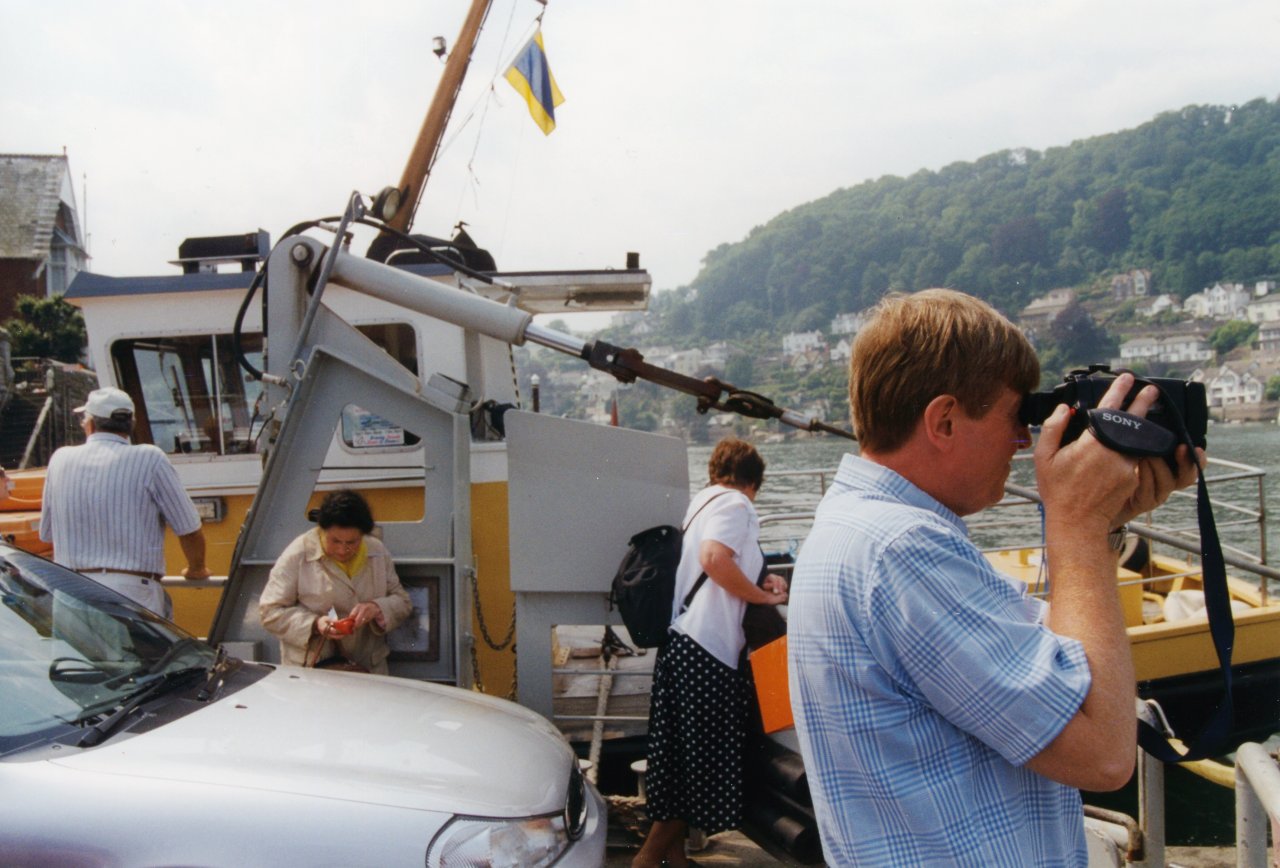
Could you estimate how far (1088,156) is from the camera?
74.2ft

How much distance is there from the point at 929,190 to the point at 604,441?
658 inches

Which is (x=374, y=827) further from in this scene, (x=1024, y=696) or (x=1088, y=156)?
(x=1088, y=156)

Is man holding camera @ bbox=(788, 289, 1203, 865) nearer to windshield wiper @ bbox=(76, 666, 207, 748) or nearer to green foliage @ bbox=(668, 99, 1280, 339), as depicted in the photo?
windshield wiper @ bbox=(76, 666, 207, 748)

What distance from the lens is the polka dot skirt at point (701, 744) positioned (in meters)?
3.93

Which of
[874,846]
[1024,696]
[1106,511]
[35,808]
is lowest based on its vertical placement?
[35,808]

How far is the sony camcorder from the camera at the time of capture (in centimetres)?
128

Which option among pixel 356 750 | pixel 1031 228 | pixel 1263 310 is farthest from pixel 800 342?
pixel 356 750

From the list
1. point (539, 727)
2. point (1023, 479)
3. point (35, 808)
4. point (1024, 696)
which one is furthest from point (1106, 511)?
point (1023, 479)

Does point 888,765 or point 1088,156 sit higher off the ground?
point 1088,156

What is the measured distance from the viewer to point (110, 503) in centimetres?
468

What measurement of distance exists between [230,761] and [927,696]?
2177 mm

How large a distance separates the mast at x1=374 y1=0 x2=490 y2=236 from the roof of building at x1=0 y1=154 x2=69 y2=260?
41.5 meters

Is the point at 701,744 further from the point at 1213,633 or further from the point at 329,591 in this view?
the point at 1213,633

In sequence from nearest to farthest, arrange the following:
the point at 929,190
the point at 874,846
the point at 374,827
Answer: the point at 874,846 < the point at 374,827 < the point at 929,190
